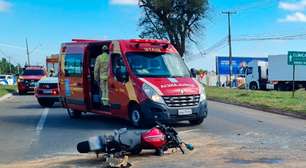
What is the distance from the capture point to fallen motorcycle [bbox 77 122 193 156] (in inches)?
364

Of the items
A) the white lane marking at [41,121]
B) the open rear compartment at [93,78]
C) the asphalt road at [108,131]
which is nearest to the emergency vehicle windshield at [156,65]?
the asphalt road at [108,131]

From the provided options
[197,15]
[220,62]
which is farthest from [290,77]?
[220,62]

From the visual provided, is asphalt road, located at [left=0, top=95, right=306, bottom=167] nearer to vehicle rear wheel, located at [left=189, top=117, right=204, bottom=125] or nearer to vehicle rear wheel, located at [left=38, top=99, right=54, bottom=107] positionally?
vehicle rear wheel, located at [left=189, top=117, right=204, bottom=125]

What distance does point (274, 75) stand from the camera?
5453 cm

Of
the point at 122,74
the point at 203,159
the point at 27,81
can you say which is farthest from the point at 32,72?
the point at 203,159

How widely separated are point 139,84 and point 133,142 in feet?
15.5

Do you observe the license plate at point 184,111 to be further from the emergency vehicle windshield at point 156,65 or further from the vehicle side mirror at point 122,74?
the vehicle side mirror at point 122,74

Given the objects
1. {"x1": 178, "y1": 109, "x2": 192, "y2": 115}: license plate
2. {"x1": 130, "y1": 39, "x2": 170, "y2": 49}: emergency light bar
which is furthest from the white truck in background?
{"x1": 178, "y1": 109, "x2": 192, "y2": 115}: license plate

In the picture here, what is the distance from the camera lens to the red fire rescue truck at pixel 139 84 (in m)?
13.9

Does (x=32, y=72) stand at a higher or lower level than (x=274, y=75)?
higher

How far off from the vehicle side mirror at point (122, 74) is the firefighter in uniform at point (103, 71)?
73 centimetres

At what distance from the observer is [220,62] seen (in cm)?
7681

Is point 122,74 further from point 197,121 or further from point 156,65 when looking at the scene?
point 197,121

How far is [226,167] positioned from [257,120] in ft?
26.8
